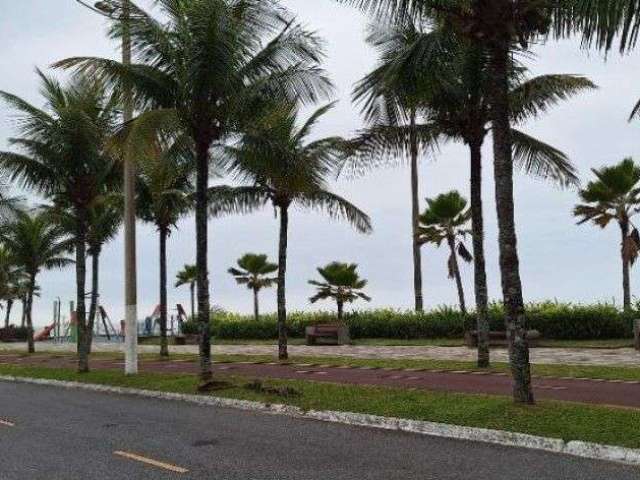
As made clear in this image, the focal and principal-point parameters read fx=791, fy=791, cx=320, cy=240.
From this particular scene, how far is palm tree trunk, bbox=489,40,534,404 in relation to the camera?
36.5ft

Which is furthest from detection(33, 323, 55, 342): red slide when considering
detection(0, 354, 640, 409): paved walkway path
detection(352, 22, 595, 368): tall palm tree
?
detection(352, 22, 595, 368): tall palm tree

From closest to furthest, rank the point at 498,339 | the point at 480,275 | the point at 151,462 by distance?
1. the point at 151,462
2. the point at 480,275
3. the point at 498,339

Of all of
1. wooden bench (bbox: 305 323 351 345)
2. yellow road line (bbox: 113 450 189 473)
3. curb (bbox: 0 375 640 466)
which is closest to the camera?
yellow road line (bbox: 113 450 189 473)

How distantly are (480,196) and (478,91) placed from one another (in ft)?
8.38

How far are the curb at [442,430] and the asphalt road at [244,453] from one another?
0.97 ft

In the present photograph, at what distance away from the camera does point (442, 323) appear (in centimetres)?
3388

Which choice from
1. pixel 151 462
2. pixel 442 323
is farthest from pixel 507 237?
pixel 442 323

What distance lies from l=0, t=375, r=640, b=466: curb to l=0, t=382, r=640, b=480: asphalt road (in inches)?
11.6

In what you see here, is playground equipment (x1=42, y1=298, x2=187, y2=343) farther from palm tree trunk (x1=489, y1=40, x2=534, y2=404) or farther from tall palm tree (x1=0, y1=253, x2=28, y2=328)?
palm tree trunk (x1=489, y1=40, x2=534, y2=404)

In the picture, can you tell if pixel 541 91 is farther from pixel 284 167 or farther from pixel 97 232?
pixel 97 232

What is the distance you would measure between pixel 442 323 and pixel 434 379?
1761cm

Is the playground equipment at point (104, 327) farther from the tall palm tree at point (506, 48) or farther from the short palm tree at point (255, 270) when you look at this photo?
the tall palm tree at point (506, 48)

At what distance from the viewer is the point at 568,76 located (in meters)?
19.3

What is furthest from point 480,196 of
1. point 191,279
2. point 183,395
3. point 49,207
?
point 191,279
